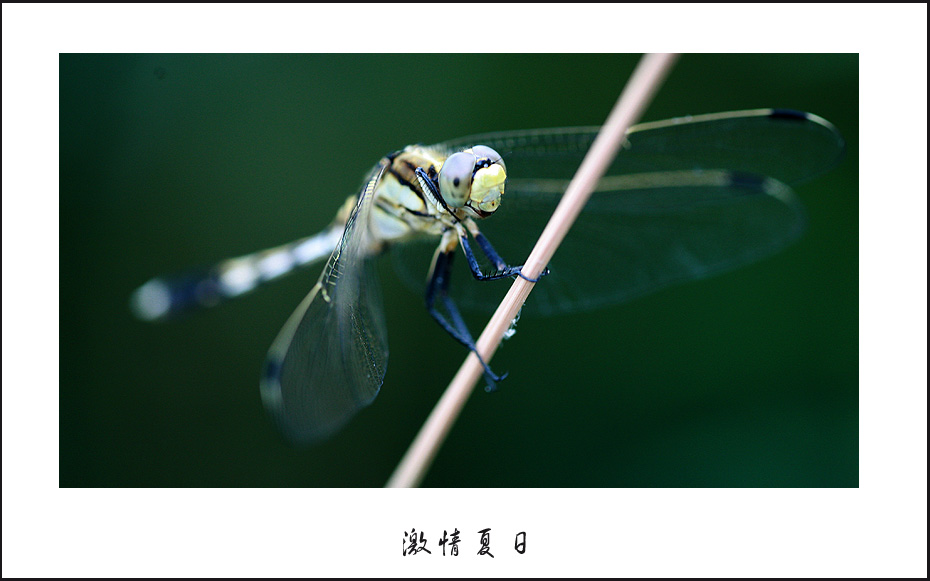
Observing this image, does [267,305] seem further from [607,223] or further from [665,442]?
[665,442]

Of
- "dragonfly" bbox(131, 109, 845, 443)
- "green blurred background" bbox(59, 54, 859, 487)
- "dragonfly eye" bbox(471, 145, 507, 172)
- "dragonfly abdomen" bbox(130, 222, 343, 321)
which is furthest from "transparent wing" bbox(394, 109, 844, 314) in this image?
"green blurred background" bbox(59, 54, 859, 487)

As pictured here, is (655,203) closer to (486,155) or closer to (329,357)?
(486,155)

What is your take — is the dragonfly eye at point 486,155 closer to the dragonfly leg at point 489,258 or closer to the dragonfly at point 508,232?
the dragonfly at point 508,232

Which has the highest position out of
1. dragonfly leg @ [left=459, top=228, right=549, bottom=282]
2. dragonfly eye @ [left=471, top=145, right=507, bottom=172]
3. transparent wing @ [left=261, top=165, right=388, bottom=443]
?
dragonfly eye @ [left=471, top=145, right=507, bottom=172]

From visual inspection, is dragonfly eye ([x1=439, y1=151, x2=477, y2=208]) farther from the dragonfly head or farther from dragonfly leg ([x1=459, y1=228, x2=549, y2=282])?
dragonfly leg ([x1=459, y1=228, x2=549, y2=282])

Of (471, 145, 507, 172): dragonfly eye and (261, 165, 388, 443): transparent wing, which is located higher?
(471, 145, 507, 172): dragonfly eye

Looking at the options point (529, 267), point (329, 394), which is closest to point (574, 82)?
point (529, 267)
